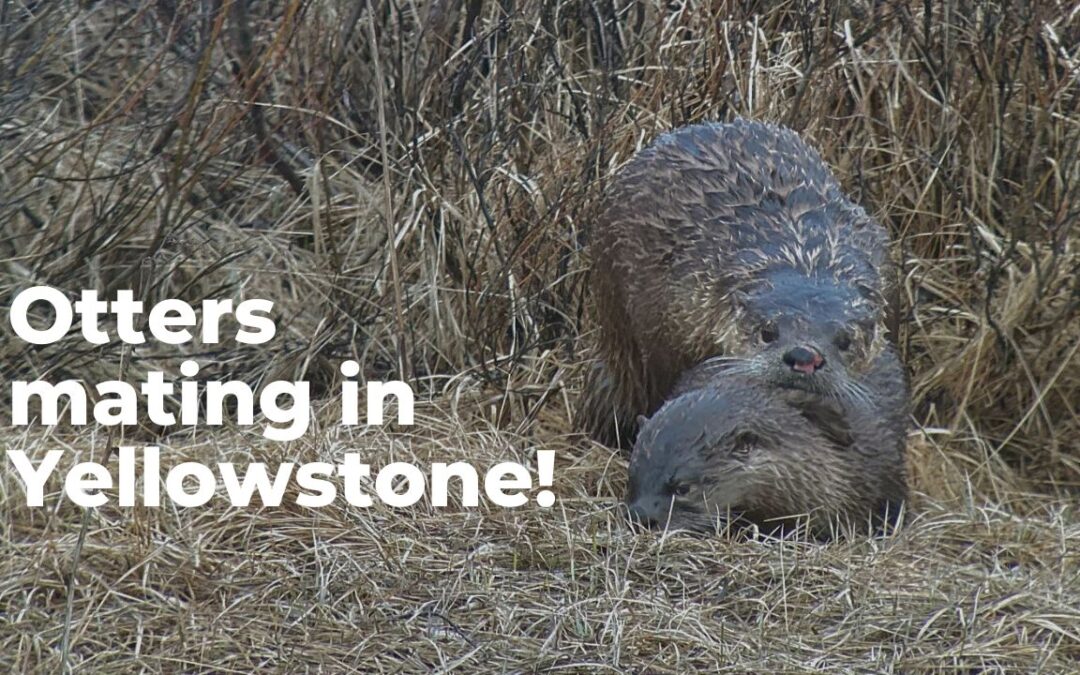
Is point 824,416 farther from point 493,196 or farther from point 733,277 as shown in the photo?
point 493,196

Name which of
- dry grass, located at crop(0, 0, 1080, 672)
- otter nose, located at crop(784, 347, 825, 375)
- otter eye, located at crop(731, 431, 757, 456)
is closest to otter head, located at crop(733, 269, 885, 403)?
otter nose, located at crop(784, 347, 825, 375)

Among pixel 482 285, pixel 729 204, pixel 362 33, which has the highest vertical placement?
pixel 362 33

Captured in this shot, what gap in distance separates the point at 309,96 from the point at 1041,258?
2.34 metres

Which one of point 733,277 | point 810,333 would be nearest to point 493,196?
point 733,277

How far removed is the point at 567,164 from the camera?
571cm

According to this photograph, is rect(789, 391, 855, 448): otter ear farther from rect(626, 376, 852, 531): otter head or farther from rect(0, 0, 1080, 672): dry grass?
rect(0, 0, 1080, 672): dry grass

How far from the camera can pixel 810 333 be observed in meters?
4.30

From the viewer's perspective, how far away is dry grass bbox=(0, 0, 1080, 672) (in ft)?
16.3

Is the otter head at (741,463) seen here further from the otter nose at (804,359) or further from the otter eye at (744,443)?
the otter nose at (804,359)

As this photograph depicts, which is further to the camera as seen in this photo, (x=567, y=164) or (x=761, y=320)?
(x=567, y=164)

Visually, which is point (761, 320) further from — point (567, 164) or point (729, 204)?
point (567, 164)

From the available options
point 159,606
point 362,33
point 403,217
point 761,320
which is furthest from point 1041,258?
point 159,606

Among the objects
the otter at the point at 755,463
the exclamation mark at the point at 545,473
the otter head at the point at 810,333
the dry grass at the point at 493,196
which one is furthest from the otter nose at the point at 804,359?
the exclamation mark at the point at 545,473

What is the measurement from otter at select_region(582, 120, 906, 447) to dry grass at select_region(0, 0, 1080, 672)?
335 mm
